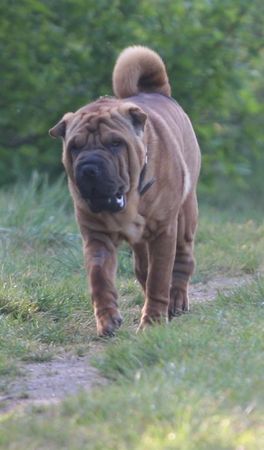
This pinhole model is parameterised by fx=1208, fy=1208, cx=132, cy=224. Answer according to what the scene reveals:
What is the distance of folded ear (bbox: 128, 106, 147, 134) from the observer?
19.1 ft

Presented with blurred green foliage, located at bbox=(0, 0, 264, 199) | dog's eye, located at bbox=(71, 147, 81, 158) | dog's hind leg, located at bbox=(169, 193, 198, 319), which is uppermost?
dog's eye, located at bbox=(71, 147, 81, 158)

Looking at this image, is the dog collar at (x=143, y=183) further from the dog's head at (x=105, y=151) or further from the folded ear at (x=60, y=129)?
the folded ear at (x=60, y=129)

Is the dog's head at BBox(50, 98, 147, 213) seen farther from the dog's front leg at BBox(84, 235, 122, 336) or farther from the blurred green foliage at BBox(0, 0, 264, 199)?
the blurred green foliage at BBox(0, 0, 264, 199)

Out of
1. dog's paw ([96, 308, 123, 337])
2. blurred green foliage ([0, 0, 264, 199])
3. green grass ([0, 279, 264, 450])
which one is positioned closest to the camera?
green grass ([0, 279, 264, 450])

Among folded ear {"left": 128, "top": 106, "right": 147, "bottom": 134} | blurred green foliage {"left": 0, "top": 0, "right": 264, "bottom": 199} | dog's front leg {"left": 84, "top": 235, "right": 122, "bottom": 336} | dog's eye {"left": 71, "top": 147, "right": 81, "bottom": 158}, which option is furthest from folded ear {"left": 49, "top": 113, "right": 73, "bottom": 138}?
blurred green foliage {"left": 0, "top": 0, "right": 264, "bottom": 199}

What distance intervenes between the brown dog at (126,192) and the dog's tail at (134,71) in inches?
12.3

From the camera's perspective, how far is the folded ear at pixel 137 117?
19.1 feet

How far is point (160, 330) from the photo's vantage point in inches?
208

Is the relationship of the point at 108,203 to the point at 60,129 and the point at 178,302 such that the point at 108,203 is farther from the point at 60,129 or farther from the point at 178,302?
the point at 178,302

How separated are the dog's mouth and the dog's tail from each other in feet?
4.13

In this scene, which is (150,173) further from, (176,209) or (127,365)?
(127,365)

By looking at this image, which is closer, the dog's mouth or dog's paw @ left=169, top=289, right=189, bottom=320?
the dog's mouth

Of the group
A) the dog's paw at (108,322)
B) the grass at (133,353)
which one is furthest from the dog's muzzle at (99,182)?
the grass at (133,353)

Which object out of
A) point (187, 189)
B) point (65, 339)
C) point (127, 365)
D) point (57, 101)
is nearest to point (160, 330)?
point (127, 365)
